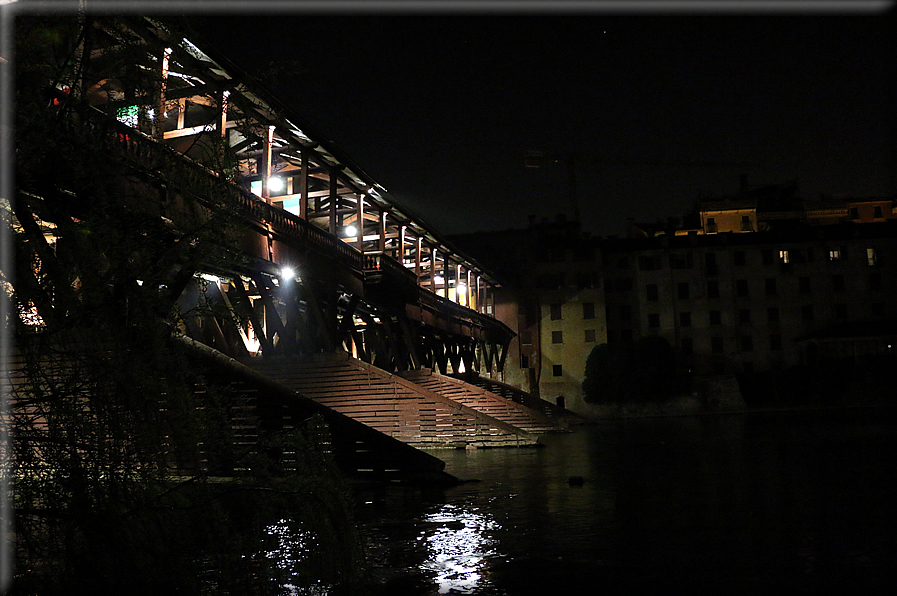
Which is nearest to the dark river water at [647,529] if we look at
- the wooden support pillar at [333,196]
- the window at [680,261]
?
the wooden support pillar at [333,196]

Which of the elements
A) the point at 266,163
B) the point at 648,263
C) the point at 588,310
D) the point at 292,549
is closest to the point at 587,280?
the point at 588,310

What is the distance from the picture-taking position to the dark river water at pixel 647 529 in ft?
22.4

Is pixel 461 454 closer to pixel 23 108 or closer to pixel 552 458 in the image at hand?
pixel 552 458

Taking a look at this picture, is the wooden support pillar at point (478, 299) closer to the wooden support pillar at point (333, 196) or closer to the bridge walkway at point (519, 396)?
the bridge walkway at point (519, 396)

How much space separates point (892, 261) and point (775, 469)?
167ft

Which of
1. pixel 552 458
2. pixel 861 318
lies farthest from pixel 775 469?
pixel 861 318

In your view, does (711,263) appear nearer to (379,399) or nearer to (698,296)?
(698,296)

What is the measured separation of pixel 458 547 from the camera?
8539mm

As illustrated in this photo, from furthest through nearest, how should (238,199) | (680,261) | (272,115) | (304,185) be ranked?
(680,261) → (304,185) → (272,115) → (238,199)

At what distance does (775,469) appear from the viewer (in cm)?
1575

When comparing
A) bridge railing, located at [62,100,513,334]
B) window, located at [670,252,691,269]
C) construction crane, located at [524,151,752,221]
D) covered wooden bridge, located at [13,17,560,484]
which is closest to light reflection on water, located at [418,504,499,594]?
covered wooden bridge, located at [13,17,560,484]

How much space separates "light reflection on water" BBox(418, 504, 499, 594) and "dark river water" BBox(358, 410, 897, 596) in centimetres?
2

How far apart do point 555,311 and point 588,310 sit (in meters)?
2.68
